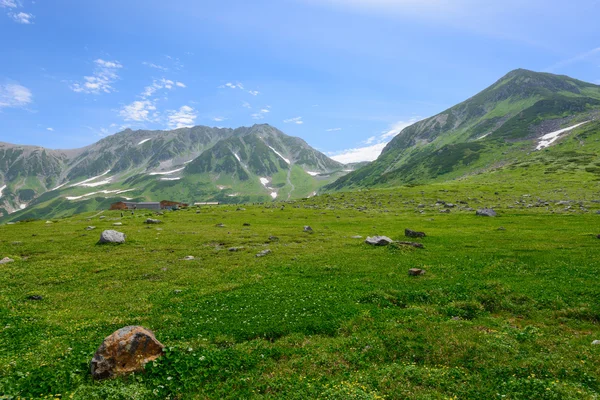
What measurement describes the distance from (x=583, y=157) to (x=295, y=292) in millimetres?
237094

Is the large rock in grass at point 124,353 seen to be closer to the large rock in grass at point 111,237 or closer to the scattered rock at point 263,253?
the scattered rock at point 263,253

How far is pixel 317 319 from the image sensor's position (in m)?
19.9

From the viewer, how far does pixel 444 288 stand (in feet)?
80.0

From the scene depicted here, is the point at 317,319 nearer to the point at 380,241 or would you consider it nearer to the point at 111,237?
the point at 380,241

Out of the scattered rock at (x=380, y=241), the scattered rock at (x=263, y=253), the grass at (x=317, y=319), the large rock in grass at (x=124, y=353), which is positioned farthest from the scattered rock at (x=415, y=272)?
the large rock in grass at (x=124, y=353)

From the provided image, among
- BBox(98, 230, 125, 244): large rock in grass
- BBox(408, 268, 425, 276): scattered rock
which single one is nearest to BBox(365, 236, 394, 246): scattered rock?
BBox(408, 268, 425, 276): scattered rock

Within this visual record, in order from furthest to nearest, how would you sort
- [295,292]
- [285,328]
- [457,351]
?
[295,292] → [285,328] → [457,351]

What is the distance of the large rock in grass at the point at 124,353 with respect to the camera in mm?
13664

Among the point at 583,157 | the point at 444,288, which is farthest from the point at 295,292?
the point at 583,157

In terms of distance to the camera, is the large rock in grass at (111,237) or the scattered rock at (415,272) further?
the large rock in grass at (111,237)

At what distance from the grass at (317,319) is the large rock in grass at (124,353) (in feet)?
1.55

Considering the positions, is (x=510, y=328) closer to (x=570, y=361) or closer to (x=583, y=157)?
(x=570, y=361)

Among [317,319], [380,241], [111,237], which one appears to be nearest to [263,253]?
[380,241]

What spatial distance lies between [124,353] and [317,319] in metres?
11.4
